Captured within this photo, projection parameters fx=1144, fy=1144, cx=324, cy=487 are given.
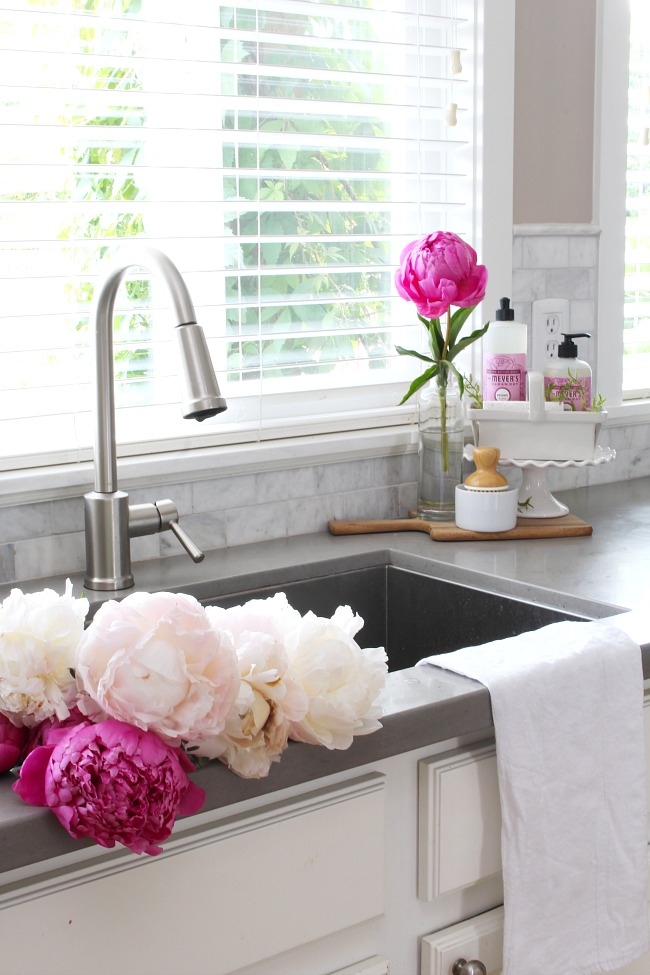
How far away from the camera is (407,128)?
1.96 meters

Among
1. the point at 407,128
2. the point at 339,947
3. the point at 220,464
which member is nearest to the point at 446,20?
the point at 407,128

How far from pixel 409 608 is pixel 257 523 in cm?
28

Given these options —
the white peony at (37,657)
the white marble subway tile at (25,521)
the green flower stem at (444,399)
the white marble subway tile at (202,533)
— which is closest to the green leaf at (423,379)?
the green flower stem at (444,399)

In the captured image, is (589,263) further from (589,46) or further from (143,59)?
(143,59)

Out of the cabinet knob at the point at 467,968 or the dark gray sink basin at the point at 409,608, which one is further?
the dark gray sink basin at the point at 409,608

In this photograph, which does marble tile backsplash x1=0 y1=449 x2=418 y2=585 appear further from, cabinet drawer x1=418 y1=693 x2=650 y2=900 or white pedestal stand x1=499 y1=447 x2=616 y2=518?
cabinet drawer x1=418 y1=693 x2=650 y2=900

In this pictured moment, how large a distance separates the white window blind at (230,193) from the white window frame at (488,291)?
21mm

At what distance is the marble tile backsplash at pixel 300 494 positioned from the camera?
1.57 metres

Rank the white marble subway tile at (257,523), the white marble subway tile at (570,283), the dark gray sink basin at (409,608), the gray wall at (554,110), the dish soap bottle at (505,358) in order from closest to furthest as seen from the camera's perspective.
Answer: the dark gray sink basin at (409,608), the white marble subway tile at (257,523), the dish soap bottle at (505,358), the gray wall at (554,110), the white marble subway tile at (570,283)

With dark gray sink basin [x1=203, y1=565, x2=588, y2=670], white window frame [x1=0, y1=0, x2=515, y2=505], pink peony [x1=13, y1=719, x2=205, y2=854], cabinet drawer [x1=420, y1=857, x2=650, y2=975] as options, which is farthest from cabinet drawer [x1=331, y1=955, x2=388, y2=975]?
white window frame [x1=0, y1=0, x2=515, y2=505]

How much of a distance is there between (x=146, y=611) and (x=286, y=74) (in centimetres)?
122

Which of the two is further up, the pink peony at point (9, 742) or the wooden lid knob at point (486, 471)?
the wooden lid knob at point (486, 471)

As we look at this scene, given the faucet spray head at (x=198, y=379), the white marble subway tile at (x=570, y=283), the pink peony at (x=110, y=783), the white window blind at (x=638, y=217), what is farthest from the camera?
the white window blind at (x=638, y=217)

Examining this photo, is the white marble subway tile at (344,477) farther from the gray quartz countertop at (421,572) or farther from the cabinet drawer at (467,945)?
the cabinet drawer at (467,945)
